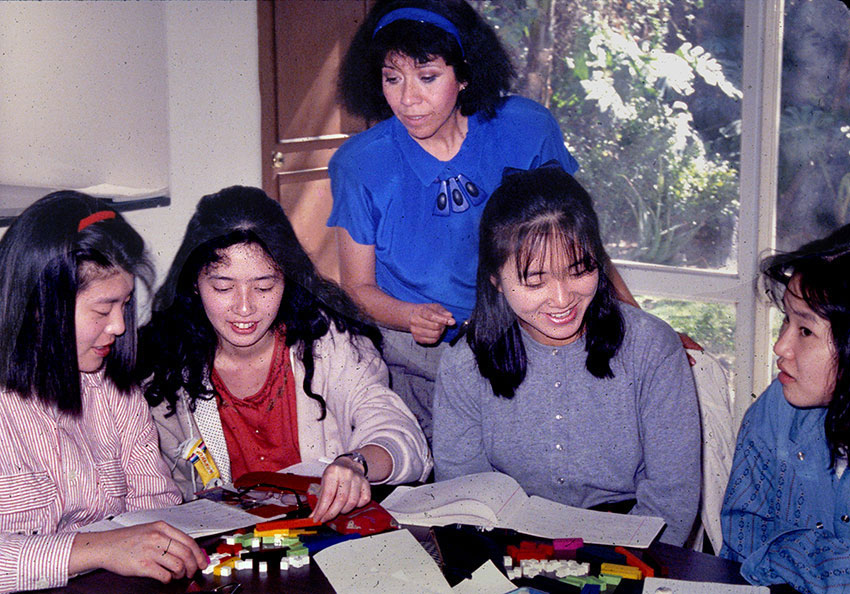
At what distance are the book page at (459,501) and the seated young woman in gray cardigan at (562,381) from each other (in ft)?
0.45

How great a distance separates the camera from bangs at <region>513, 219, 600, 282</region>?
4.23ft

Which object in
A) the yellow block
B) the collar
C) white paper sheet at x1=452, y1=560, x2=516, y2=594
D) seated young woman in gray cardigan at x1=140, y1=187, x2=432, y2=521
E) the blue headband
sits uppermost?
the blue headband

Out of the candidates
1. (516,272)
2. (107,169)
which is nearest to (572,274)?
(516,272)

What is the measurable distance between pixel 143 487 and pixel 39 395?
0.65 feet

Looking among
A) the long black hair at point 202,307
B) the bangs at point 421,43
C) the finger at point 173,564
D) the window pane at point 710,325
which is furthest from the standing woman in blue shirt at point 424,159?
the finger at point 173,564

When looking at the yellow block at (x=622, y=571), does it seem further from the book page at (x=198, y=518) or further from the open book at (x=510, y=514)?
the book page at (x=198, y=518)

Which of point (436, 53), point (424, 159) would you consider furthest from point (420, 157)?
point (436, 53)

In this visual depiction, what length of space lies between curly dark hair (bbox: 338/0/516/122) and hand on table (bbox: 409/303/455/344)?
1.14ft

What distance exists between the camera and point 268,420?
1.44 meters

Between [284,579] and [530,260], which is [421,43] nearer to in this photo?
[530,260]

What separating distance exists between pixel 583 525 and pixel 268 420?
24.3 inches

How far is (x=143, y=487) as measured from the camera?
125 cm

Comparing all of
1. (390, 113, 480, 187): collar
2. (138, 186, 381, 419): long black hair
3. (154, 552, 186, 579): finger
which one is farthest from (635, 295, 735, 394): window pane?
(154, 552, 186, 579): finger

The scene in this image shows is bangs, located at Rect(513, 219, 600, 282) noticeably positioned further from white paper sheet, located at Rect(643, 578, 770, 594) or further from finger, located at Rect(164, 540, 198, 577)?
finger, located at Rect(164, 540, 198, 577)
